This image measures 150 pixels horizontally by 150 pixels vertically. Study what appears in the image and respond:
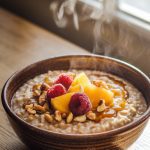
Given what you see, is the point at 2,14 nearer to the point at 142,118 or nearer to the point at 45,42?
the point at 45,42

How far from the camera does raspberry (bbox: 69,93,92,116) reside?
101 centimetres

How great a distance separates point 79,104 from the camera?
3.32 ft

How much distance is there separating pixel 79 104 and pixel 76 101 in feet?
0.04

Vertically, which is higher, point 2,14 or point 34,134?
point 34,134

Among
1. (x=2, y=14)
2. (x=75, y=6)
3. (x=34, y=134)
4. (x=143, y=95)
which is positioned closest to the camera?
(x=34, y=134)

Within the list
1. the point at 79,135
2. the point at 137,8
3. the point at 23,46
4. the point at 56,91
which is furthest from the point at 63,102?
the point at 137,8

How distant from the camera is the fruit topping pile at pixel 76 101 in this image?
102 centimetres

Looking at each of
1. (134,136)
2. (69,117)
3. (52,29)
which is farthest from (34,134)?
(52,29)

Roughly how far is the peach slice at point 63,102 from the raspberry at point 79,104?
0.9 inches

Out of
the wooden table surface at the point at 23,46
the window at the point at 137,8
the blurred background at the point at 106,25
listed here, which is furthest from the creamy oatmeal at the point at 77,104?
the window at the point at 137,8

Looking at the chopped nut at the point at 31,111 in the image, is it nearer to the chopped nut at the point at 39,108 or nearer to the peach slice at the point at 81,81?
the chopped nut at the point at 39,108

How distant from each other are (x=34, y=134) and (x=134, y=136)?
0.24 m

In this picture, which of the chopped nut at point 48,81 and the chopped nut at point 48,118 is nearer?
the chopped nut at point 48,118

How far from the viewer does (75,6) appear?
1.86 m
